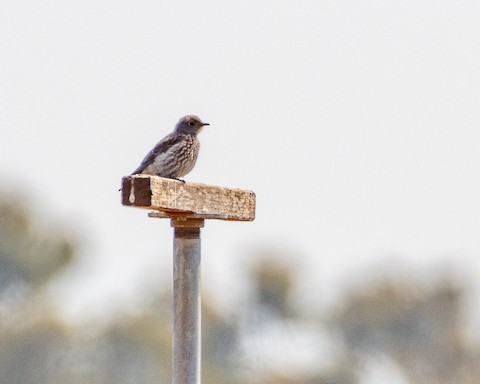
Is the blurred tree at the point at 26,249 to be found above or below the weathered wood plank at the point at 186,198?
above

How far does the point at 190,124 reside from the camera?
1733 cm

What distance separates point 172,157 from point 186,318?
4040 mm

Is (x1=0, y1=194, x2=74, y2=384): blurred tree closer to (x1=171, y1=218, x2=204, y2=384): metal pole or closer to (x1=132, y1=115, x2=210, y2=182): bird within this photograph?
(x1=132, y1=115, x2=210, y2=182): bird

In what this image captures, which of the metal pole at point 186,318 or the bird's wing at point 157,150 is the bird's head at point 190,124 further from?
the metal pole at point 186,318

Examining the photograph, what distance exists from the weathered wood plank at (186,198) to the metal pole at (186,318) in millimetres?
319

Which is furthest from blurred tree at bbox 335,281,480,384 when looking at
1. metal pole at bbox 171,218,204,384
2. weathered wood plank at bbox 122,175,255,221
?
metal pole at bbox 171,218,204,384

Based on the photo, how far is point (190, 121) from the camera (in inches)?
684

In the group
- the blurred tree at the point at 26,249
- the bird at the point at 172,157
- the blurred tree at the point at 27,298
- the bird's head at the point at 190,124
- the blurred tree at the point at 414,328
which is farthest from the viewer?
the blurred tree at the point at 26,249

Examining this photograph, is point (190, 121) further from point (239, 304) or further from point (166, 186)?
point (239, 304)

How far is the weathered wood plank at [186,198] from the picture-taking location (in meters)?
12.2

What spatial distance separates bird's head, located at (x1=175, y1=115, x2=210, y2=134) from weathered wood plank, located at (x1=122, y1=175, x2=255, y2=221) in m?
3.67

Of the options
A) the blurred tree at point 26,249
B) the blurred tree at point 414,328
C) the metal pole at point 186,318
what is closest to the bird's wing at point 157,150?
the metal pole at point 186,318

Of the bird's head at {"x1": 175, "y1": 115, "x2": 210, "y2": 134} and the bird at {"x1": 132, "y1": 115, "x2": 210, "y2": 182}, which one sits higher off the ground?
the bird's head at {"x1": 175, "y1": 115, "x2": 210, "y2": 134}

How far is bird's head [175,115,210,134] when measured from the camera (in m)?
17.2
